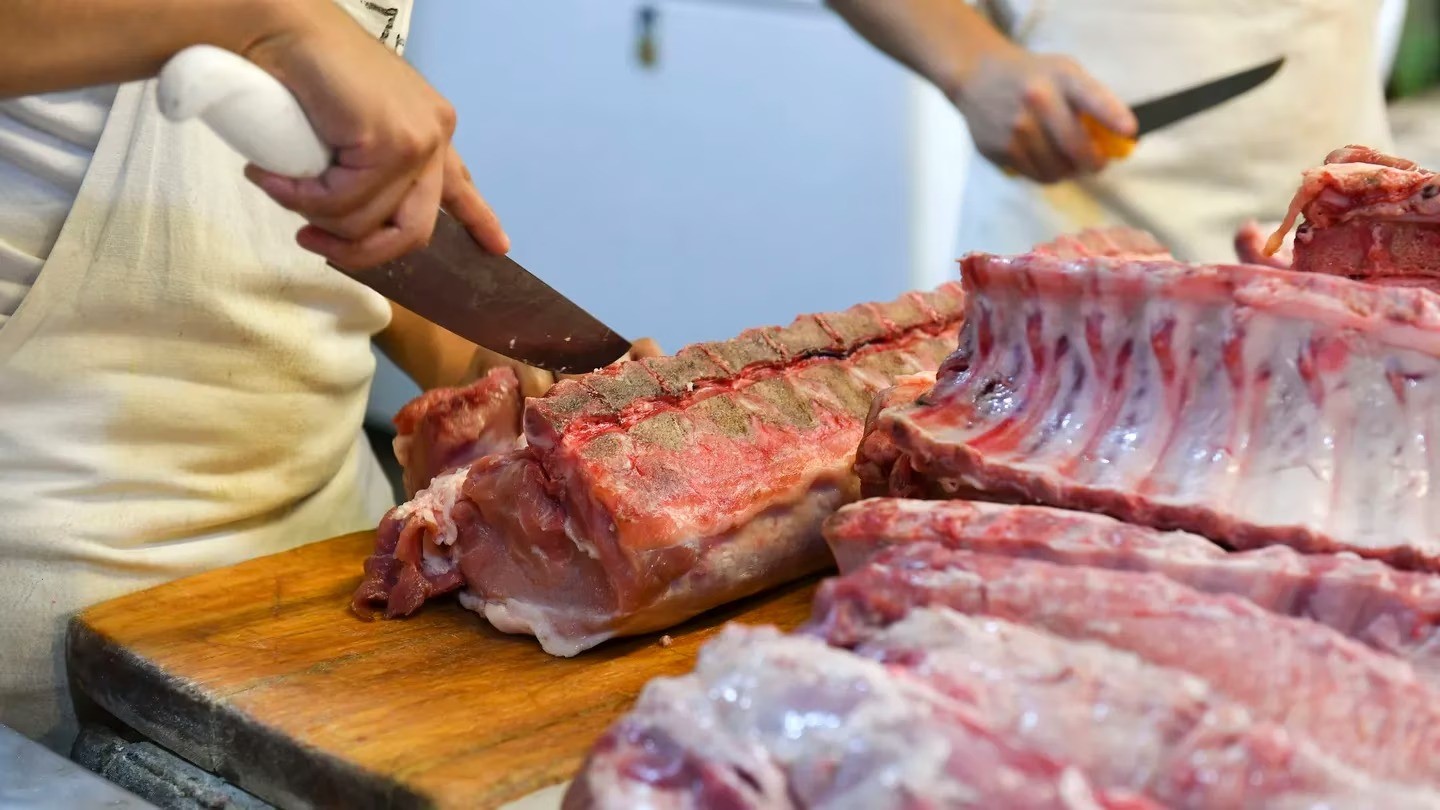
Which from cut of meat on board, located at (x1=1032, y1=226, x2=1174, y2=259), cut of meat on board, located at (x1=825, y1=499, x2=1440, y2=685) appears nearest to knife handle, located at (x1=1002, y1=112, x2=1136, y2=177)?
cut of meat on board, located at (x1=1032, y1=226, x2=1174, y2=259)

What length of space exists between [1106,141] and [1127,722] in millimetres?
2605

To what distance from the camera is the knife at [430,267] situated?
141cm

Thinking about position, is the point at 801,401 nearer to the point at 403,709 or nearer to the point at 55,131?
the point at 403,709

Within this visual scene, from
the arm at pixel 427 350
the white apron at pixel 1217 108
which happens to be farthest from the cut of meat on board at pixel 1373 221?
the white apron at pixel 1217 108

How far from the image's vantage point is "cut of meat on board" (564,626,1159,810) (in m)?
1.18

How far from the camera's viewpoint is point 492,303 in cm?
220

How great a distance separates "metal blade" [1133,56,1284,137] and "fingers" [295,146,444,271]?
2360mm

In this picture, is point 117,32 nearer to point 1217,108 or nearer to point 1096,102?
point 1096,102

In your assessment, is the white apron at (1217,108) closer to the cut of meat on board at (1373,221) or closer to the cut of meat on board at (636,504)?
the cut of meat on board at (1373,221)

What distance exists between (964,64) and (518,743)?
268cm

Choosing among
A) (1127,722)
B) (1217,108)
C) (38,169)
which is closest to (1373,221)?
(1127,722)

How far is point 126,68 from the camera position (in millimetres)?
1573

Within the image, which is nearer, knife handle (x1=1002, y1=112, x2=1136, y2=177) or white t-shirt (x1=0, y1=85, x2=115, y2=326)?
white t-shirt (x1=0, y1=85, x2=115, y2=326)

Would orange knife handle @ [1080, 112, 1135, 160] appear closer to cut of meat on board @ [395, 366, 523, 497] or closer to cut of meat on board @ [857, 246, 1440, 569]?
cut of meat on board @ [857, 246, 1440, 569]
